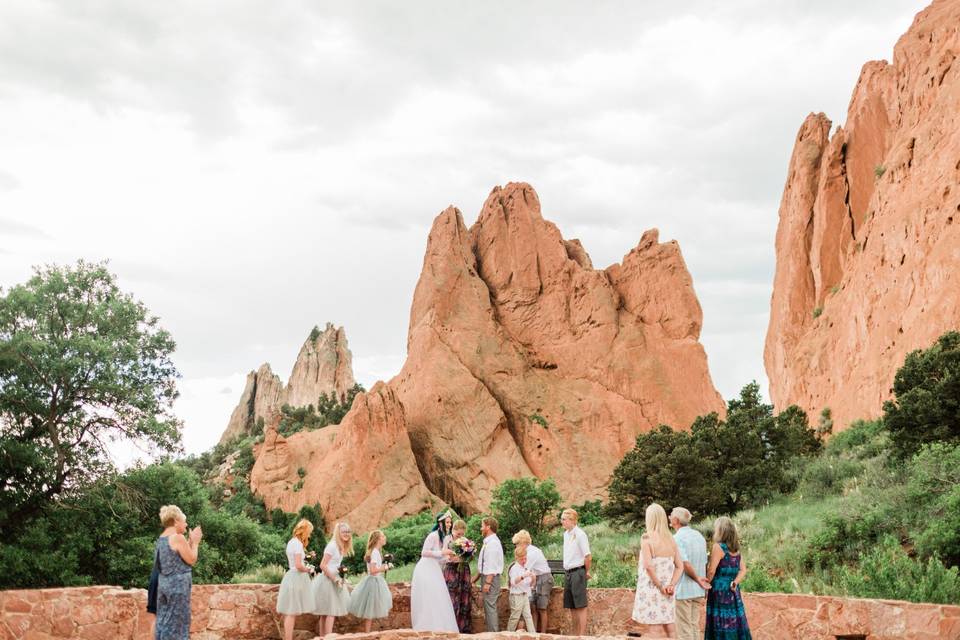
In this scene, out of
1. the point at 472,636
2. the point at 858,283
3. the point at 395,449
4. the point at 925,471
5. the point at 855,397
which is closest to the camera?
the point at 472,636

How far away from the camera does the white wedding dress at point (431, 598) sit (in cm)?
1093

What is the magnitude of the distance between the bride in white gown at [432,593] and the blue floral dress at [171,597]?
296 centimetres

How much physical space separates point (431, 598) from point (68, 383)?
13.4 meters

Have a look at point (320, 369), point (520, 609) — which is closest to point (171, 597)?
point (520, 609)

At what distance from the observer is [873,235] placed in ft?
129

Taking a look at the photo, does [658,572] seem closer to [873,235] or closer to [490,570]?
[490,570]

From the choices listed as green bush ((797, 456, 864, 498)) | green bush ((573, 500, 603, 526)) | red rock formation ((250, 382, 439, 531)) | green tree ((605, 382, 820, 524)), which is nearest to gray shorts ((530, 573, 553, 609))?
green bush ((797, 456, 864, 498))

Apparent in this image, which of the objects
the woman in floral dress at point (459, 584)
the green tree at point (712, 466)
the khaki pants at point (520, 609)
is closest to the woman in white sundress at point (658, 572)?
the khaki pants at point (520, 609)

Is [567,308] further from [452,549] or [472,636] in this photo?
[472,636]

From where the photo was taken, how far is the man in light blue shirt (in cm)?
924

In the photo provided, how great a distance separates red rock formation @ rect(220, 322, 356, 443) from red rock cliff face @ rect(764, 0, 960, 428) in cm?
4468

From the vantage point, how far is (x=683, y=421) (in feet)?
167

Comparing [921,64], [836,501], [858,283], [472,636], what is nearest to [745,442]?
[836,501]

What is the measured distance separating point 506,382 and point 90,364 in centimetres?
3325
